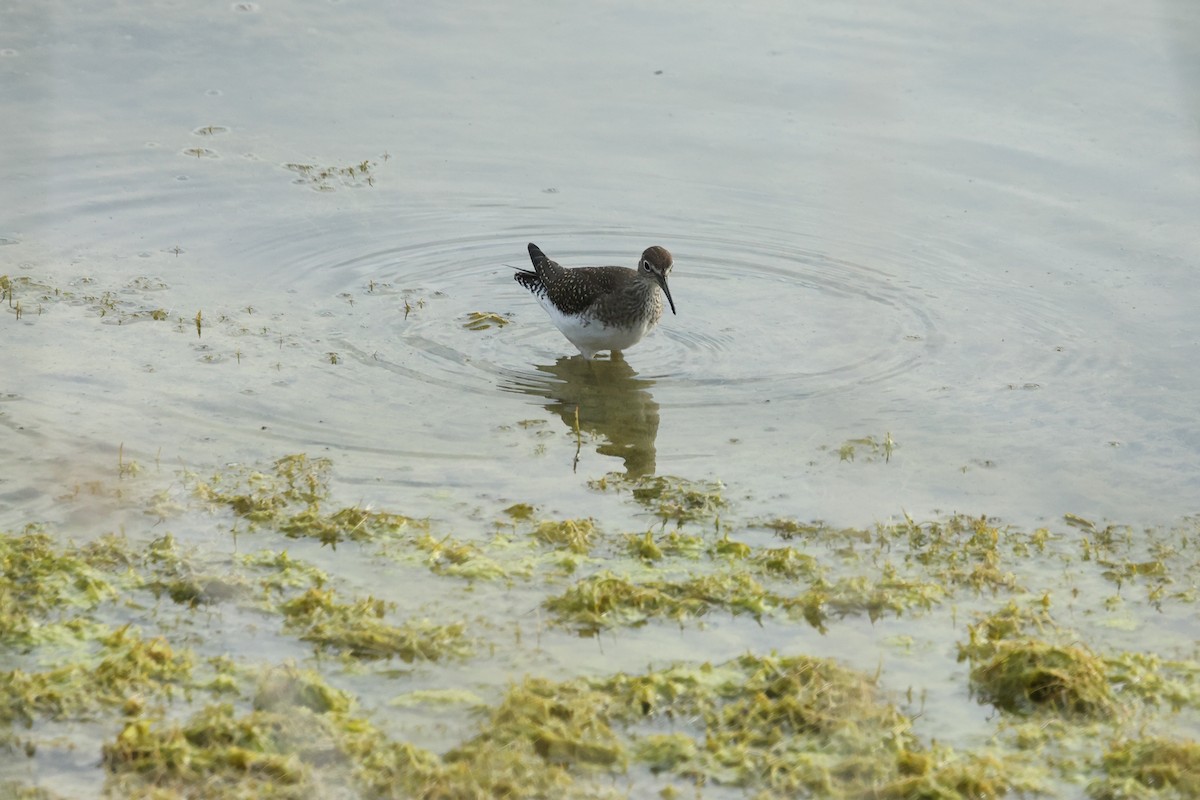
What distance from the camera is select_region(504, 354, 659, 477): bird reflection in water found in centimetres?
840

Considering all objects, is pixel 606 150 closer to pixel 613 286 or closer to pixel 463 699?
pixel 613 286

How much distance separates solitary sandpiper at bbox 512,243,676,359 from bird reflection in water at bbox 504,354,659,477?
175mm

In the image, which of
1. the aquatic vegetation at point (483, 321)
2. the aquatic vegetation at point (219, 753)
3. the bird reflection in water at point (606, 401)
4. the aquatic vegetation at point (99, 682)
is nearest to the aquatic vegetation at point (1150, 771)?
the aquatic vegetation at point (219, 753)

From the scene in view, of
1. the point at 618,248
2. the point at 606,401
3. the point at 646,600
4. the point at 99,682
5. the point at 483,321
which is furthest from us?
the point at 618,248

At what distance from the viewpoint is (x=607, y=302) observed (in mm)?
9570

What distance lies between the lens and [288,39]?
581 inches

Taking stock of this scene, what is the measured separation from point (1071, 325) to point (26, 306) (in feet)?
23.3

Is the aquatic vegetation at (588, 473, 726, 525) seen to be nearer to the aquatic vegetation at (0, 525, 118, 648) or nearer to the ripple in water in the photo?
the ripple in water

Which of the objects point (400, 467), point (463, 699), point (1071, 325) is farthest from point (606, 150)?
point (463, 699)

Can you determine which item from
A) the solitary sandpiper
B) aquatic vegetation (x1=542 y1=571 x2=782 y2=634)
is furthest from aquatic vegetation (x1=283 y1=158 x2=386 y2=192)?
aquatic vegetation (x1=542 y1=571 x2=782 y2=634)

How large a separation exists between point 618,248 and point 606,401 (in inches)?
107

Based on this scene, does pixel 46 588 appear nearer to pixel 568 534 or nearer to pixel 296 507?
pixel 296 507

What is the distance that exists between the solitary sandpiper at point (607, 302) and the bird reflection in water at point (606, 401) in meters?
0.17

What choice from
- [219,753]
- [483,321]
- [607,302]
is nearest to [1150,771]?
[219,753]
